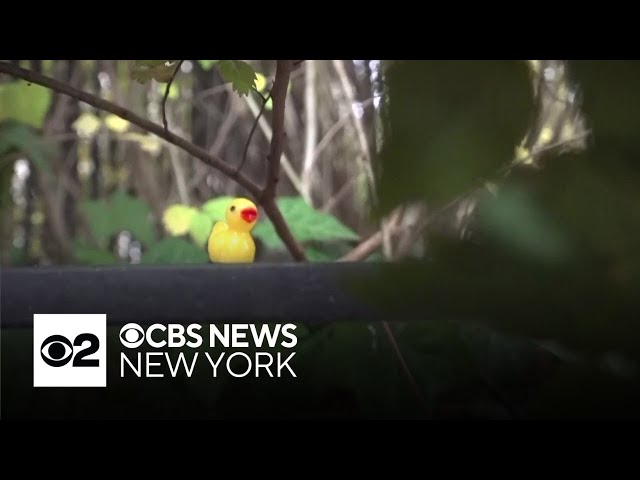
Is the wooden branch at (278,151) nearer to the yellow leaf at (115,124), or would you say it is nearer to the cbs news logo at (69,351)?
the cbs news logo at (69,351)

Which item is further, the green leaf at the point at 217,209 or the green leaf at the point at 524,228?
the green leaf at the point at 217,209

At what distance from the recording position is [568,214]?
75mm

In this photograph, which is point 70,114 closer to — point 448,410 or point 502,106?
point 448,410

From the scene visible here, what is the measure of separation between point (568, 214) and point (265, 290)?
22cm

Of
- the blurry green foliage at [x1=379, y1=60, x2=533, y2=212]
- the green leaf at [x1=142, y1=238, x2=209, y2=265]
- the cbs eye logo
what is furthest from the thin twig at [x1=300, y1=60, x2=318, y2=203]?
the blurry green foliage at [x1=379, y1=60, x2=533, y2=212]

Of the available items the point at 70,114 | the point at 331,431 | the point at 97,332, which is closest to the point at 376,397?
the point at 331,431

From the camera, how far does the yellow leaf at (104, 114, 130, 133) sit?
0.68 m

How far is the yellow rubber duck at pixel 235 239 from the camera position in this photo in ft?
1.34

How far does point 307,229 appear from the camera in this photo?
0.48 m

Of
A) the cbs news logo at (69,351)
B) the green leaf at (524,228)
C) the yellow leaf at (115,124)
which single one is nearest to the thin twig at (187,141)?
the cbs news logo at (69,351)

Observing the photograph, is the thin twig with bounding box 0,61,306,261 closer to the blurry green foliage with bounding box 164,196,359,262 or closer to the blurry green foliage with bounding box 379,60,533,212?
the blurry green foliage with bounding box 164,196,359,262

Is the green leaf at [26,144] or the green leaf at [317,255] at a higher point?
the green leaf at [26,144]

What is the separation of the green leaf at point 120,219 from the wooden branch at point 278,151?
0.70 ft

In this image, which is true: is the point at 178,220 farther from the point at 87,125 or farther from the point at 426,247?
the point at 426,247
